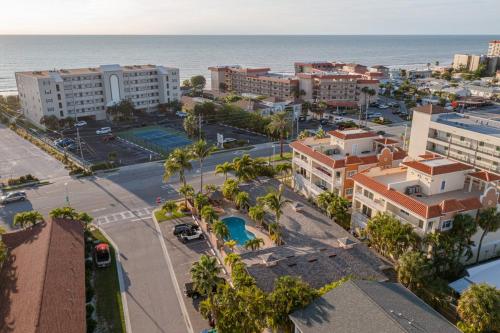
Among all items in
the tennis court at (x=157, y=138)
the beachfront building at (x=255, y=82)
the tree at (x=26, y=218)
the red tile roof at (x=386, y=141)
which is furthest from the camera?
the beachfront building at (x=255, y=82)

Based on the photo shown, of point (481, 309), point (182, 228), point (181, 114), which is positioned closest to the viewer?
point (481, 309)

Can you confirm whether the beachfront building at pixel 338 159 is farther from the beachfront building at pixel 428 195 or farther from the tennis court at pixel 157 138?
the tennis court at pixel 157 138

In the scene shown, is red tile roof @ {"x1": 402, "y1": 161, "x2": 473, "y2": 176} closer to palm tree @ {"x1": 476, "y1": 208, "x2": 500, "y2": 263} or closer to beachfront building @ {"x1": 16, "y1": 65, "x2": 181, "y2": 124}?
palm tree @ {"x1": 476, "y1": 208, "x2": 500, "y2": 263}

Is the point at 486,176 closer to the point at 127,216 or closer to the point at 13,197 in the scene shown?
the point at 127,216

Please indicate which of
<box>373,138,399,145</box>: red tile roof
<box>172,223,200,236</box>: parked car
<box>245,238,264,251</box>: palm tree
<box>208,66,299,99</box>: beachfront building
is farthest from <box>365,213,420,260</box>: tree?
<box>208,66,299,99</box>: beachfront building

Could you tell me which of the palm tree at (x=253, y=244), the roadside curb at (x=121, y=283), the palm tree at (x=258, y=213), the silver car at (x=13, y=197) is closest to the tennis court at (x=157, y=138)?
the silver car at (x=13, y=197)

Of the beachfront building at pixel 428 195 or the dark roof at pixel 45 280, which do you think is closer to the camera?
the dark roof at pixel 45 280

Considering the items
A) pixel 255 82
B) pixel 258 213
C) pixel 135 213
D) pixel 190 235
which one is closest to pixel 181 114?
pixel 255 82
